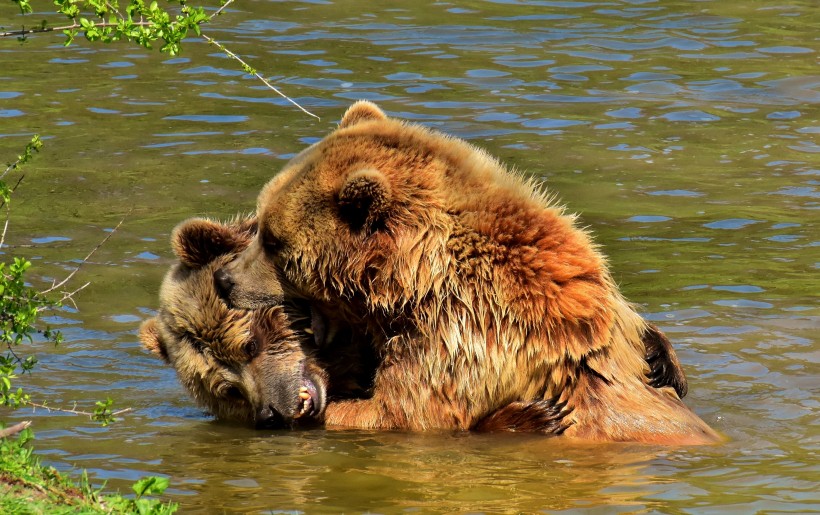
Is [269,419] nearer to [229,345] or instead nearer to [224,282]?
[229,345]

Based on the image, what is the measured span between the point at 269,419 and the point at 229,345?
46 cm

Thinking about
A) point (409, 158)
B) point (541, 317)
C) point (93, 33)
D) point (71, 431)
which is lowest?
point (71, 431)

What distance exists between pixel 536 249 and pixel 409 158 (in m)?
0.80

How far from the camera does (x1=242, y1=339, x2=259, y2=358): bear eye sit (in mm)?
7629

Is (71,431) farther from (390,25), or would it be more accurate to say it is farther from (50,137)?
(390,25)

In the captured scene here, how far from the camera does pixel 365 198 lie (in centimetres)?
684

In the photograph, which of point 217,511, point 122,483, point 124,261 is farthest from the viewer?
point 124,261

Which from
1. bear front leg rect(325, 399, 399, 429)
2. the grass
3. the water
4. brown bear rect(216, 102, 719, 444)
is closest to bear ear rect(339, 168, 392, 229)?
brown bear rect(216, 102, 719, 444)

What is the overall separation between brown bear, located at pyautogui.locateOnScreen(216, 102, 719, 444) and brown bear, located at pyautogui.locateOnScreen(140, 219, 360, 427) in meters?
0.46

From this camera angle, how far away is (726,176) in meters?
12.2

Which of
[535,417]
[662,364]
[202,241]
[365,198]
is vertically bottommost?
[535,417]

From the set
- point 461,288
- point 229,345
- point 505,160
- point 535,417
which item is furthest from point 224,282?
point 505,160

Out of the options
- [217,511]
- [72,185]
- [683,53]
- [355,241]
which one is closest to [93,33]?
[355,241]

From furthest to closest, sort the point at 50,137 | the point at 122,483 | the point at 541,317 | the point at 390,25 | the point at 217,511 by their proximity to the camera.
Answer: the point at 390,25 → the point at 50,137 → the point at 541,317 → the point at 122,483 → the point at 217,511
